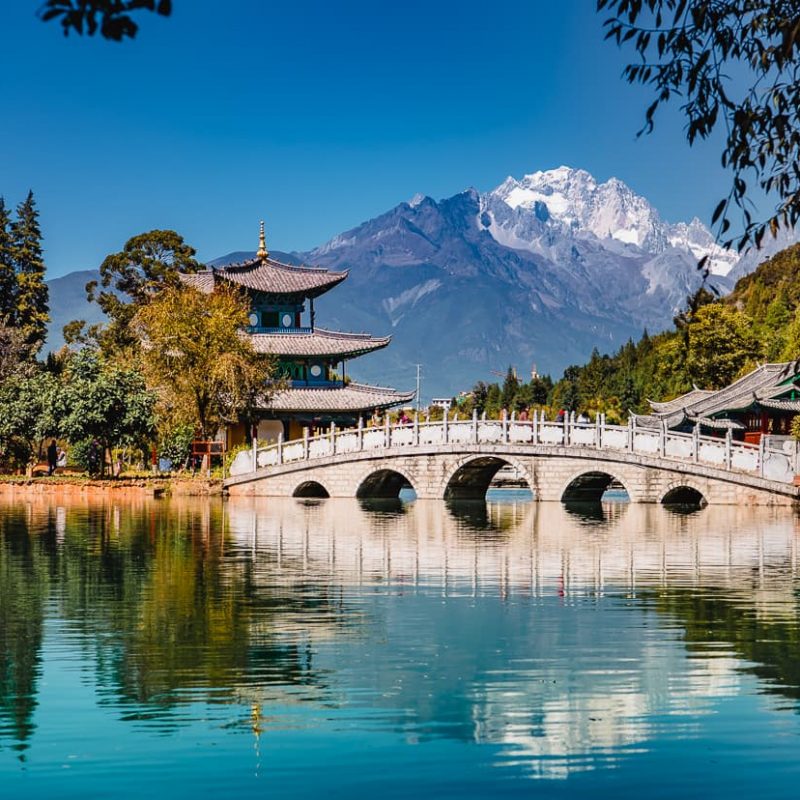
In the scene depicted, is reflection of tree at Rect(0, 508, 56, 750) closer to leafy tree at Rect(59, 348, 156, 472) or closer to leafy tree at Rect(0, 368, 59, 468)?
leafy tree at Rect(59, 348, 156, 472)

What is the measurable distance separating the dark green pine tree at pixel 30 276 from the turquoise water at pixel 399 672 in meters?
43.0

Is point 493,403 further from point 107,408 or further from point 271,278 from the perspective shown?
point 107,408

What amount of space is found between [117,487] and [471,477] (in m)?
11.7

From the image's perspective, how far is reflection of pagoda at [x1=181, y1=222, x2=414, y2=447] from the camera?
53250 millimetres

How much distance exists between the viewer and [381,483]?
42.4 meters

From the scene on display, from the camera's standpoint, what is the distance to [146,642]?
1252 centimetres

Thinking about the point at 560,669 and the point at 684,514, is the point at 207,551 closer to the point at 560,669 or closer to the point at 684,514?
the point at 560,669

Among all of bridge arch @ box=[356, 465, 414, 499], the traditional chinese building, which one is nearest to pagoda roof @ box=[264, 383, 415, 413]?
bridge arch @ box=[356, 465, 414, 499]

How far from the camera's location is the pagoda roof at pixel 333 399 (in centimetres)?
5244

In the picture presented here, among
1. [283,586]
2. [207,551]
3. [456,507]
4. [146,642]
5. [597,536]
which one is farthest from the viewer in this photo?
[456,507]

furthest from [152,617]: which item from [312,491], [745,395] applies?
[745,395]

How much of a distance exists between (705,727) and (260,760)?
3.29 m

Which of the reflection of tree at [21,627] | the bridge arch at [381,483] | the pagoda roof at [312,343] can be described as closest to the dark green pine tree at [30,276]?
the pagoda roof at [312,343]

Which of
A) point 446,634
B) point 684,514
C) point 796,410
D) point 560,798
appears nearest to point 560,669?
point 446,634
